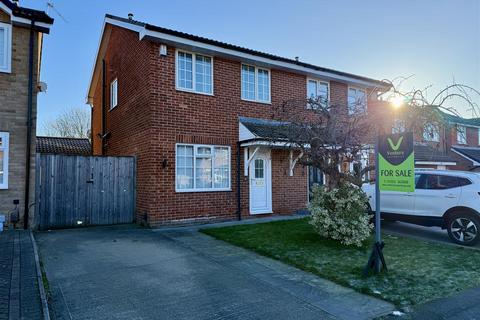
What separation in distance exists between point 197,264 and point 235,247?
1.54 m

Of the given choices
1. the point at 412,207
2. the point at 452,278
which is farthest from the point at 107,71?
the point at 452,278

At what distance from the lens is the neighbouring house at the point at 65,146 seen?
17031mm

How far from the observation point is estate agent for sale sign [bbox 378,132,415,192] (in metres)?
5.18

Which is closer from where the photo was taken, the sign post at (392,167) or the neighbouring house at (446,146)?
the sign post at (392,167)

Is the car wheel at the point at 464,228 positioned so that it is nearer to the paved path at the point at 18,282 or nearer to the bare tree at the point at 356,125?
the bare tree at the point at 356,125

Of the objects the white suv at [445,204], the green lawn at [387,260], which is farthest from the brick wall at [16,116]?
the white suv at [445,204]

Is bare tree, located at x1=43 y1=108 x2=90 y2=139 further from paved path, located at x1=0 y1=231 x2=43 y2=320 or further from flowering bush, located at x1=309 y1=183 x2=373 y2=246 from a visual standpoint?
flowering bush, located at x1=309 y1=183 x2=373 y2=246

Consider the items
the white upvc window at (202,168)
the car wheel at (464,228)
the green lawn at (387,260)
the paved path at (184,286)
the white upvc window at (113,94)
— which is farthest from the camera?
the white upvc window at (113,94)

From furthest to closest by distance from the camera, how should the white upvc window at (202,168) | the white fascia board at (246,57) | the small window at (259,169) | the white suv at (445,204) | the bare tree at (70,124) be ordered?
the bare tree at (70,124) → the small window at (259,169) → the white upvc window at (202,168) → the white fascia board at (246,57) → the white suv at (445,204)

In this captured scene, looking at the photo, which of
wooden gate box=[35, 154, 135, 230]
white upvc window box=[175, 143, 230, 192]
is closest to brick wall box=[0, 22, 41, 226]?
wooden gate box=[35, 154, 135, 230]

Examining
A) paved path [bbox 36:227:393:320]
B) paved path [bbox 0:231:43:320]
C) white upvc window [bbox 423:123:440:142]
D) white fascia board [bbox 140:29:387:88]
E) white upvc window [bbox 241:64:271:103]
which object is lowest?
paved path [bbox 36:227:393:320]

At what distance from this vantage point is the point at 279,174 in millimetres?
12281

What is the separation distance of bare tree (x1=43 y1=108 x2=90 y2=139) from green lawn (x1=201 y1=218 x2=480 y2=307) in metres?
26.3

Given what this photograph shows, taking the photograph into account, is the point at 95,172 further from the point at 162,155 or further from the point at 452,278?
the point at 452,278
